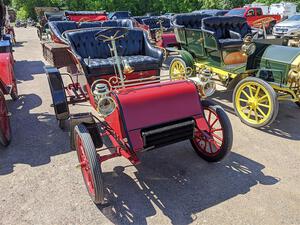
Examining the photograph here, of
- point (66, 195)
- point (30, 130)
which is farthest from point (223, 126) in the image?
point (30, 130)

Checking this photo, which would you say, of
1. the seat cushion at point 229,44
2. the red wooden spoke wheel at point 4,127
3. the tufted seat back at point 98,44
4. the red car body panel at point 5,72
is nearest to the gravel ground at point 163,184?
the red wooden spoke wheel at point 4,127

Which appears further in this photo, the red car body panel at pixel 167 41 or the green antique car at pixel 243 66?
the red car body panel at pixel 167 41

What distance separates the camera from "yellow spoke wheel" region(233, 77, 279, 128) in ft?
13.8

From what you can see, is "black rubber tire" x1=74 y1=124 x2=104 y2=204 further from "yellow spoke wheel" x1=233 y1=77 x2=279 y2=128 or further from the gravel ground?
"yellow spoke wheel" x1=233 y1=77 x2=279 y2=128

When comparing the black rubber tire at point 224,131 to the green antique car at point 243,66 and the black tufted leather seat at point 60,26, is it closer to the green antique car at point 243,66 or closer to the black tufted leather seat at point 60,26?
the green antique car at point 243,66

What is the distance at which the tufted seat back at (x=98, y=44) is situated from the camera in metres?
5.09

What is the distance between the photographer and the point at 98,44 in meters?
5.28

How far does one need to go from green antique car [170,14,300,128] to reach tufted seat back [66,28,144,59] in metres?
1.09

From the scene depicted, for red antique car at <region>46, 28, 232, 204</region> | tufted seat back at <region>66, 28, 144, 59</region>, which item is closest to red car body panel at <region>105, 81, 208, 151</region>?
red antique car at <region>46, 28, 232, 204</region>

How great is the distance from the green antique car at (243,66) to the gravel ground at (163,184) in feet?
1.55

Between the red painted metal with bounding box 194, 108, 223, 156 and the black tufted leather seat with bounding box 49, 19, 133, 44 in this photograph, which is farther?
the black tufted leather seat with bounding box 49, 19, 133, 44

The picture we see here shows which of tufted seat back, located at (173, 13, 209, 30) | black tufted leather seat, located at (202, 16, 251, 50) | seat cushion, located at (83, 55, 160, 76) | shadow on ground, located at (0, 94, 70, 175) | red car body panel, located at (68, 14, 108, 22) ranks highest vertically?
red car body panel, located at (68, 14, 108, 22)

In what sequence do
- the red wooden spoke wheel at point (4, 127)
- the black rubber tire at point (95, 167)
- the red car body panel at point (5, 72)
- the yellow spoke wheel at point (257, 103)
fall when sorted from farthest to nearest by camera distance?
the red car body panel at point (5, 72) < the yellow spoke wheel at point (257, 103) < the red wooden spoke wheel at point (4, 127) < the black rubber tire at point (95, 167)

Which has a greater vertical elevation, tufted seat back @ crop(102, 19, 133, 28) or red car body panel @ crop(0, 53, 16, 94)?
tufted seat back @ crop(102, 19, 133, 28)
